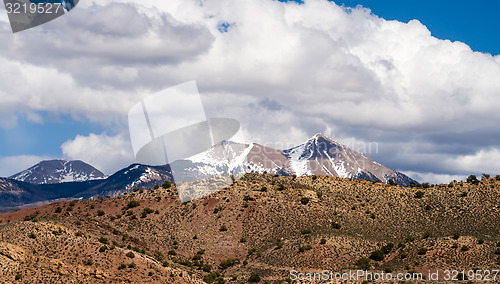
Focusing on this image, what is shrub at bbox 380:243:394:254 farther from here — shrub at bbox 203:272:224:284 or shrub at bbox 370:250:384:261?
shrub at bbox 203:272:224:284

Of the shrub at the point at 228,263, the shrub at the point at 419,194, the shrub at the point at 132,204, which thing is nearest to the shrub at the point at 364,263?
the shrub at the point at 228,263

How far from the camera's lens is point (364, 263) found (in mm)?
95375

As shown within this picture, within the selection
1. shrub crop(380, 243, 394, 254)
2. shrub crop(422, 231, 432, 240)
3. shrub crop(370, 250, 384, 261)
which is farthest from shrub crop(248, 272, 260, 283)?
shrub crop(422, 231, 432, 240)

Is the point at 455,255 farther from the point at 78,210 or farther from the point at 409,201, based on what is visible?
the point at 78,210

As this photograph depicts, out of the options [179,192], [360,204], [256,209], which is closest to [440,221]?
[360,204]

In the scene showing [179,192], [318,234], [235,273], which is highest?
[179,192]

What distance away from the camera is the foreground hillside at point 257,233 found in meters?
77.2

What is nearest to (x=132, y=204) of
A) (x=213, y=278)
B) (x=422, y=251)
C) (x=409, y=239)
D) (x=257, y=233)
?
(x=257, y=233)

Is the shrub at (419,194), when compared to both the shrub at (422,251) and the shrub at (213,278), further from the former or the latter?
the shrub at (213,278)

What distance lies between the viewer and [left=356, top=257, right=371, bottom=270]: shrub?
93787 mm

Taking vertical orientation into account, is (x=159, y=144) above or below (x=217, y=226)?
above

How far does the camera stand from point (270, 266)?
98875 millimetres

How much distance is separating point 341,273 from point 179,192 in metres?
48.2

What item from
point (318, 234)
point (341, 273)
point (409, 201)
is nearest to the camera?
point (341, 273)
